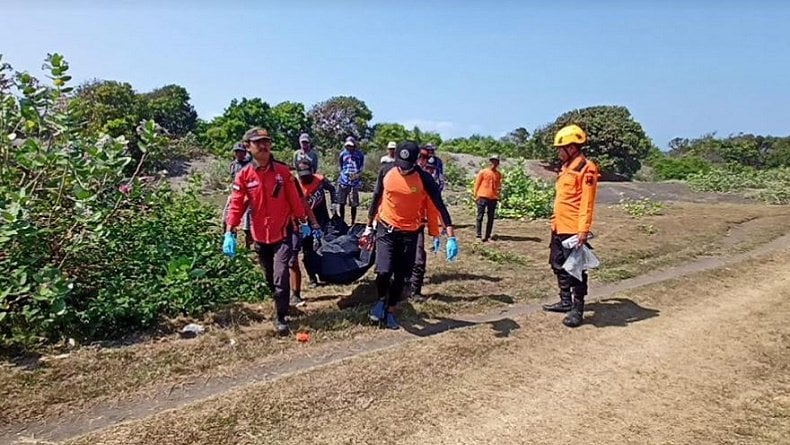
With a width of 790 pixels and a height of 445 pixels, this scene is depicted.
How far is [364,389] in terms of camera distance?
15.2 feet

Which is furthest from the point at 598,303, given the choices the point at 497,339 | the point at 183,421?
the point at 183,421

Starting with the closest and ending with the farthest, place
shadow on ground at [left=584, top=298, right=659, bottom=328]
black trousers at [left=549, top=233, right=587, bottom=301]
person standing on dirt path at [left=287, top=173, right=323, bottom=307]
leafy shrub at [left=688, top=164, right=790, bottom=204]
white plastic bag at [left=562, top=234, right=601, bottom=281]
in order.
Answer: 1. person standing on dirt path at [left=287, top=173, right=323, bottom=307]
2. white plastic bag at [left=562, top=234, right=601, bottom=281]
3. black trousers at [left=549, top=233, right=587, bottom=301]
4. shadow on ground at [left=584, top=298, right=659, bottom=328]
5. leafy shrub at [left=688, top=164, right=790, bottom=204]

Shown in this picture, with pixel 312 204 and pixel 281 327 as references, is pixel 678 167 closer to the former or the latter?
pixel 312 204

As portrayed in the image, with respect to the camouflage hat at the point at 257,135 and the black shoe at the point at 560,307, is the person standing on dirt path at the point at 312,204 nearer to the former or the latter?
the camouflage hat at the point at 257,135

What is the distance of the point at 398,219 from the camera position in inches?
231

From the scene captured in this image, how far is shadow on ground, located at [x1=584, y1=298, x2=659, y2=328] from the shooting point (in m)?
6.56

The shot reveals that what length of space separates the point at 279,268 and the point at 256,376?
3.47ft

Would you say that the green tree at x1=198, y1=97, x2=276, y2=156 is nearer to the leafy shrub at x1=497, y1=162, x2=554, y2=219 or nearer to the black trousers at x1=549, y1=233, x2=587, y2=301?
the leafy shrub at x1=497, y1=162, x2=554, y2=219

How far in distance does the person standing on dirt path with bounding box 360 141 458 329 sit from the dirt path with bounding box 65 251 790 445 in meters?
0.69

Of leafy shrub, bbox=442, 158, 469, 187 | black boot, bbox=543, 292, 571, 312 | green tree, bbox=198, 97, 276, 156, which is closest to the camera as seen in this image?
black boot, bbox=543, 292, 571, 312

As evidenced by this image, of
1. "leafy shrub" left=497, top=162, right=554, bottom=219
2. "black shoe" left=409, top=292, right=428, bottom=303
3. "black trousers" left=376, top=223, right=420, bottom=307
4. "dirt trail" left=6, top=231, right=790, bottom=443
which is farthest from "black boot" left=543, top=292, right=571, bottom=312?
"leafy shrub" left=497, top=162, right=554, bottom=219

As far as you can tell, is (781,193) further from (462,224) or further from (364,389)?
(364,389)

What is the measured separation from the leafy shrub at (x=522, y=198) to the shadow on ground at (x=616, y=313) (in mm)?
8265

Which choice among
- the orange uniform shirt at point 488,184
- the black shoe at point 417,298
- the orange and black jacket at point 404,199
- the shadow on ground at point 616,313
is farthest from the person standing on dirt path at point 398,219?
the orange uniform shirt at point 488,184
